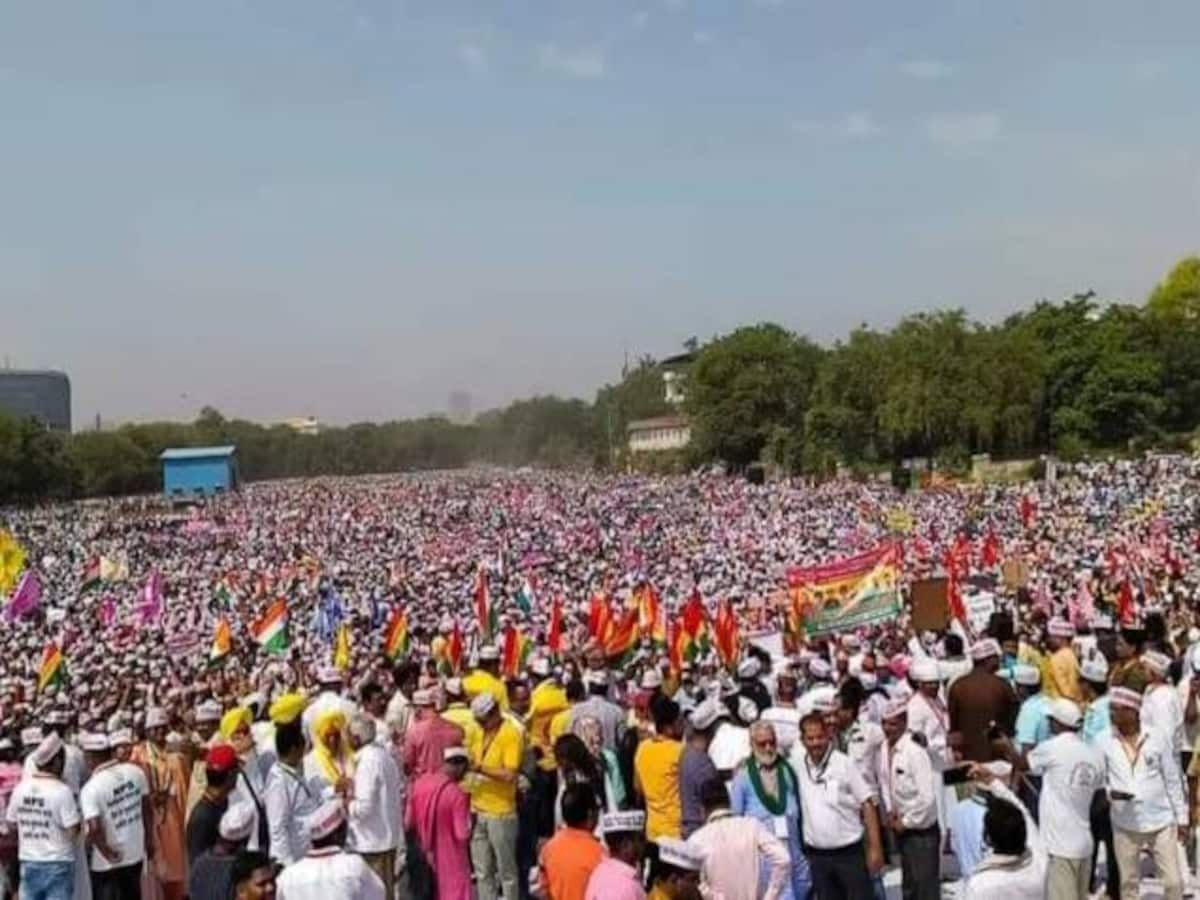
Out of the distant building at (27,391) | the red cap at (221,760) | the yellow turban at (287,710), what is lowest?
the red cap at (221,760)

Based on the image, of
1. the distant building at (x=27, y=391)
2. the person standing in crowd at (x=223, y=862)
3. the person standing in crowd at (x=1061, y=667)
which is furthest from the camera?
the distant building at (x=27, y=391)

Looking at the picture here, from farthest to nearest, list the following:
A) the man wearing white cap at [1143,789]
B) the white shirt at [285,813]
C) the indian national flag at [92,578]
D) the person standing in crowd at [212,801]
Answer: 1. the indian national flag at [92,578]
2. the man wearing white cap at [1143,789]
3. the white shirt at [285,813]
4. the person standing in crowd at [212,801]

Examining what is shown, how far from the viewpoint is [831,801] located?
6430mm

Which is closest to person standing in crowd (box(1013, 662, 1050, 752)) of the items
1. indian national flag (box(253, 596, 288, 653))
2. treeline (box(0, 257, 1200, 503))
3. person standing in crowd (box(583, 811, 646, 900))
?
person standing in crowd (box(583, 811, 646, 900))

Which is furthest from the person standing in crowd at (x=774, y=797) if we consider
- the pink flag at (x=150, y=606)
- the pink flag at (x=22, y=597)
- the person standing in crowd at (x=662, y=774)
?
the pink flag at (x=150, y=606)

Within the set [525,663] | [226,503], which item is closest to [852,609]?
[525,663]

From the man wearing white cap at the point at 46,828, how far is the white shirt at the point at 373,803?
1291mm

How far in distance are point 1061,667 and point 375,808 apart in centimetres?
422

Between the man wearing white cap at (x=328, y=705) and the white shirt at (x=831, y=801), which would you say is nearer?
the white shirt at (x=831, y=801)

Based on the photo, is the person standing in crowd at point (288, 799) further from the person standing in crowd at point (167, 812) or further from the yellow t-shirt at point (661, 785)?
the yellow t-shirt at point (661, 785)

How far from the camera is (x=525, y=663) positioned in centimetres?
1689

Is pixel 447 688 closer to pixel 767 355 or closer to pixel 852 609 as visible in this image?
pixel 852 609

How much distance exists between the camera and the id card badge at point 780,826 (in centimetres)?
645

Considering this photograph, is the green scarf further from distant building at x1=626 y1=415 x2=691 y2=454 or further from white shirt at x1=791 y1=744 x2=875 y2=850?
distant building at x1=626 y1=415 x2=691 y2=454
